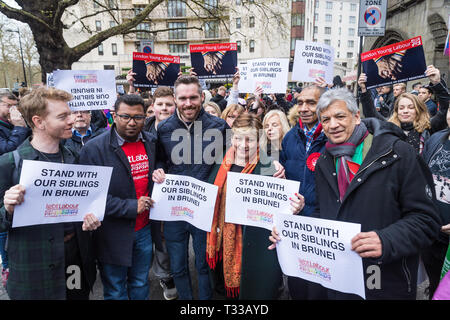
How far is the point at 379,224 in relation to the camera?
1.87m

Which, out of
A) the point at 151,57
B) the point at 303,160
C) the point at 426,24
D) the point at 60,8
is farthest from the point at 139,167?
the point at 426,24

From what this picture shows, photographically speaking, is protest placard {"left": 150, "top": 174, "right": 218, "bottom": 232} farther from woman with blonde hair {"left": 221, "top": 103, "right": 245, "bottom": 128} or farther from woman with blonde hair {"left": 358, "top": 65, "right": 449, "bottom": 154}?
woman with blonde hair {"left": 358, "top": 65, "right": 449, "bottom": 154}

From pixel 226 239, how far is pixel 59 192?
1533mm

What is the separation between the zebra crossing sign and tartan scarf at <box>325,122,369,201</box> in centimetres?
525

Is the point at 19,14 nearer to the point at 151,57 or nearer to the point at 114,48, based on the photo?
the point at 151,57

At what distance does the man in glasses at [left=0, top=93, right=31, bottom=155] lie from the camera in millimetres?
3561

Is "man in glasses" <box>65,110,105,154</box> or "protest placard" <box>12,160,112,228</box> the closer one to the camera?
"protest placard" <box>12,160,112,228</box>

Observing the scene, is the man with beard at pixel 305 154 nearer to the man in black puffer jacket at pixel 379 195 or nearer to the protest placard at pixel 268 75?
the man in black puffer jacket at pixel 379 195

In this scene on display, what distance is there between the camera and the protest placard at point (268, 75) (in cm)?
540

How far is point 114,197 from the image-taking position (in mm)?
2518

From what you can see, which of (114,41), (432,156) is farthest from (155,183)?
(114,41)

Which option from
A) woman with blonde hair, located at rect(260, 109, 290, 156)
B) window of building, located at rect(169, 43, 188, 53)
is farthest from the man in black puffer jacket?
window of building, located at rect(169, 43, 188, 53)

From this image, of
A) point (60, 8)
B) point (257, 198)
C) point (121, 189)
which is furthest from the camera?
point (60, 8)

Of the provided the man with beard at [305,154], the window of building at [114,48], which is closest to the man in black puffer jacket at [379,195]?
the man with beard at [305,154]
